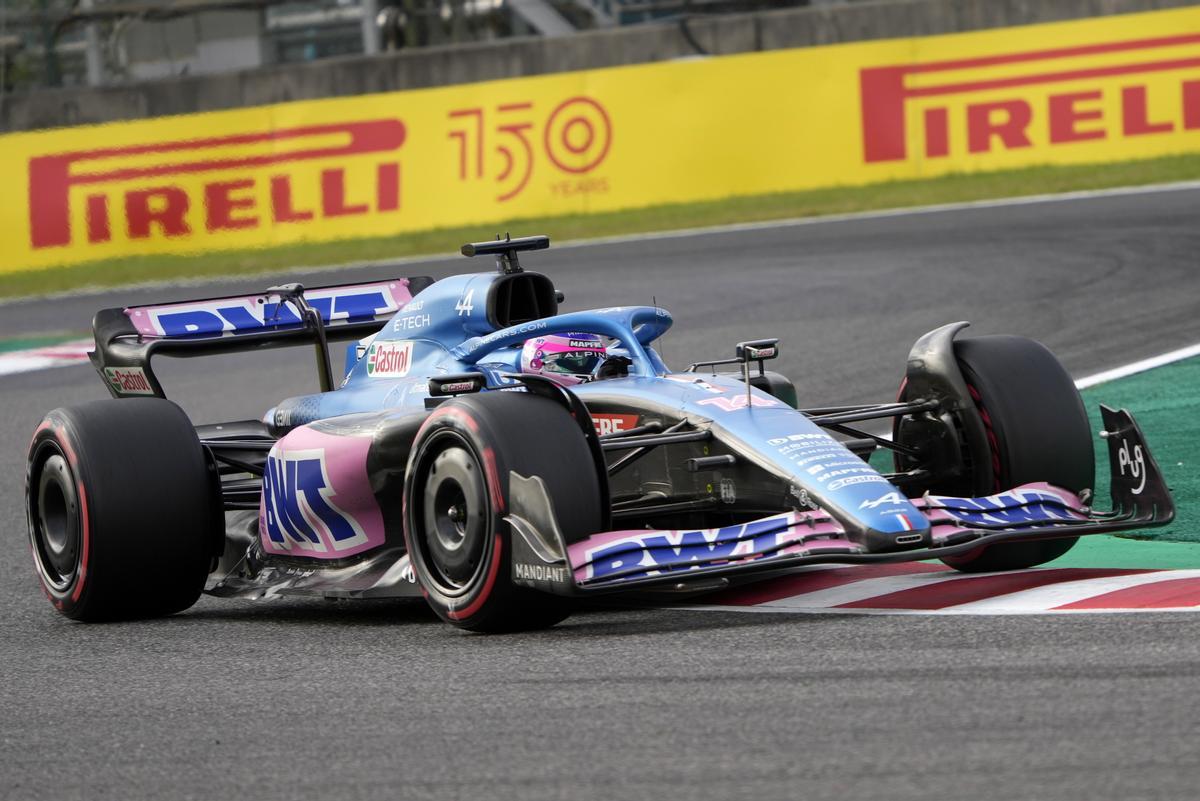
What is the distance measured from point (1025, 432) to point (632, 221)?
14.2 meters

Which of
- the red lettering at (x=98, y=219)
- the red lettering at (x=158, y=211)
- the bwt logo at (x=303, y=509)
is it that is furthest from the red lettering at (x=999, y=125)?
the bwt logo at (x=303, y=509)

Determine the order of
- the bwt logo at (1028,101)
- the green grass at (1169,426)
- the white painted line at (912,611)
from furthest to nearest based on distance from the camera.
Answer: the bwt logo at (1028,101) < the green grass at (1169,426) < the white painted line at (912,611)

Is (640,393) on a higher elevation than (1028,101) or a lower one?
Answer: lower

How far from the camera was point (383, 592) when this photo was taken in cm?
670

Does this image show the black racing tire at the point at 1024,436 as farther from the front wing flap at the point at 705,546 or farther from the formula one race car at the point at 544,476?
the front wing flap at the point at 705,546

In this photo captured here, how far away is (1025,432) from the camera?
6.64m

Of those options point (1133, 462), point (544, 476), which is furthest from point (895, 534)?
point (1133, 462)

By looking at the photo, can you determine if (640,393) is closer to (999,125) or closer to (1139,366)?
(1139,366)

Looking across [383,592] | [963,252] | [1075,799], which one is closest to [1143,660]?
[1075,799]

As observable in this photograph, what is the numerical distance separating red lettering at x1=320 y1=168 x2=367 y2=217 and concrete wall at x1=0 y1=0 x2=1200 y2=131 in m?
3.53

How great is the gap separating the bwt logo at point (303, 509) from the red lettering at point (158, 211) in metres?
14.3

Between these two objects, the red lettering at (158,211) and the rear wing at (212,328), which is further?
the red lettering at (158,211)

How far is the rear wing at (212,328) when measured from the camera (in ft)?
27.2

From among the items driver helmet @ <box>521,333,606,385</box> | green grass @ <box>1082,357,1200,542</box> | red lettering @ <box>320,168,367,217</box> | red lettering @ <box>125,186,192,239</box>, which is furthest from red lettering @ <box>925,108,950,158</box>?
driver helmet @ <box>521,333,606,385</box>
